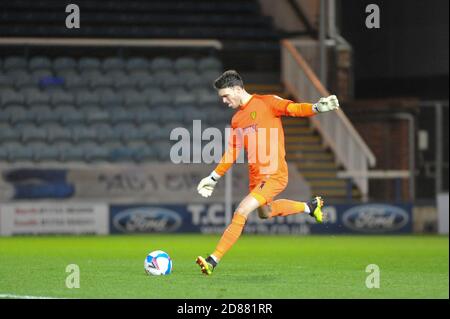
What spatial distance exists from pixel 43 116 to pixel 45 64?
1.60 meters

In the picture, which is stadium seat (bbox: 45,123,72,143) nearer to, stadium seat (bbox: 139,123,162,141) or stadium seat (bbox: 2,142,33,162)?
stadium seat (bbox: 2,142,33,162)

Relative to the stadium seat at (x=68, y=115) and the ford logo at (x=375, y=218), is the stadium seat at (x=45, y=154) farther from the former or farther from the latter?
the ford logo at (x=375, y=218)

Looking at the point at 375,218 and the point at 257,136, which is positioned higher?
the point at 257,136

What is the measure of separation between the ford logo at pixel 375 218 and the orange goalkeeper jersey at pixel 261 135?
1079 cm

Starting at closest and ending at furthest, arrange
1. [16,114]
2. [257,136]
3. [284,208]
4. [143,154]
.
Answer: [257,136] → [284,208] → [143,154] → [16,114]

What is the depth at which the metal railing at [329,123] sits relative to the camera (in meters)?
24.3

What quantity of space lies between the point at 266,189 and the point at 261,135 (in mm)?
571

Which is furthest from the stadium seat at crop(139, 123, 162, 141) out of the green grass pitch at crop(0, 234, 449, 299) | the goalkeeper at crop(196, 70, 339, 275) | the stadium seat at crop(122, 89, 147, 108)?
the goalkeeper at crop(196, 70, 339, 275)

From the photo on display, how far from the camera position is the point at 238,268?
12.8 meters

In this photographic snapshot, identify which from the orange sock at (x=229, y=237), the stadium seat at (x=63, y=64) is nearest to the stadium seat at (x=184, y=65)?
the stadium seat at (x=63, y=64)

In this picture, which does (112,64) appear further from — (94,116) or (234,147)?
(234,147)

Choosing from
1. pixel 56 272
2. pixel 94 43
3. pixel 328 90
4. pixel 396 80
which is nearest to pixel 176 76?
pixel 94 43

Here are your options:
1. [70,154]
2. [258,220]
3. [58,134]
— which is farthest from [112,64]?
[258,220]

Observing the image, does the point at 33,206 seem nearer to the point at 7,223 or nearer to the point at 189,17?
the point at 7,223
